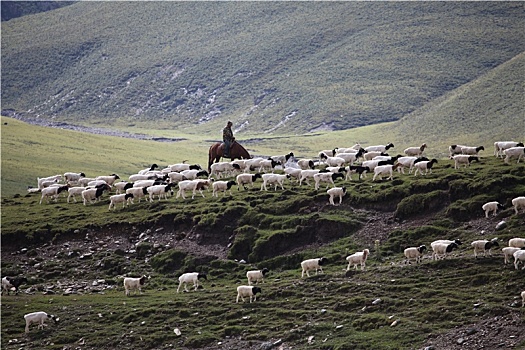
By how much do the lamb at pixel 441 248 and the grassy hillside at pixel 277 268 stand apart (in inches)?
15.6

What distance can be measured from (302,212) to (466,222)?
8301 mm

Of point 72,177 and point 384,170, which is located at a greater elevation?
point 72,177

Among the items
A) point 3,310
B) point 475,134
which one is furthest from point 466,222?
point 475,134

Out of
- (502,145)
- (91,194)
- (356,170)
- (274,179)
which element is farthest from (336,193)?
(91,194)

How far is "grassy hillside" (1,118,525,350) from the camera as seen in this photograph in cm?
3366

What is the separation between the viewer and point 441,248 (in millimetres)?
37562

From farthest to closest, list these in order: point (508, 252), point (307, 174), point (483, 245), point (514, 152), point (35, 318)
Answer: point (307, 174), point (514, 152), point (35, 318), point (483, 245), point (508, 252)

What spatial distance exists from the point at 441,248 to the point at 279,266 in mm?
8193

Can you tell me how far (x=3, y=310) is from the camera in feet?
133

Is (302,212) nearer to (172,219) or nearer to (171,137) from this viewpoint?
(172,219)

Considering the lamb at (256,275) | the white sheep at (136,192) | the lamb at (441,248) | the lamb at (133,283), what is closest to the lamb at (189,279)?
the lamb at (133,283)

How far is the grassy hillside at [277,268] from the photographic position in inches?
Answer: 1325

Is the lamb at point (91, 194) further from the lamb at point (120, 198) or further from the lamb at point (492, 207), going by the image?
the lamb at point (492, 207)

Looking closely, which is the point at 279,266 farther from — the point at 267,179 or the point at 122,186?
the point at 122,186
